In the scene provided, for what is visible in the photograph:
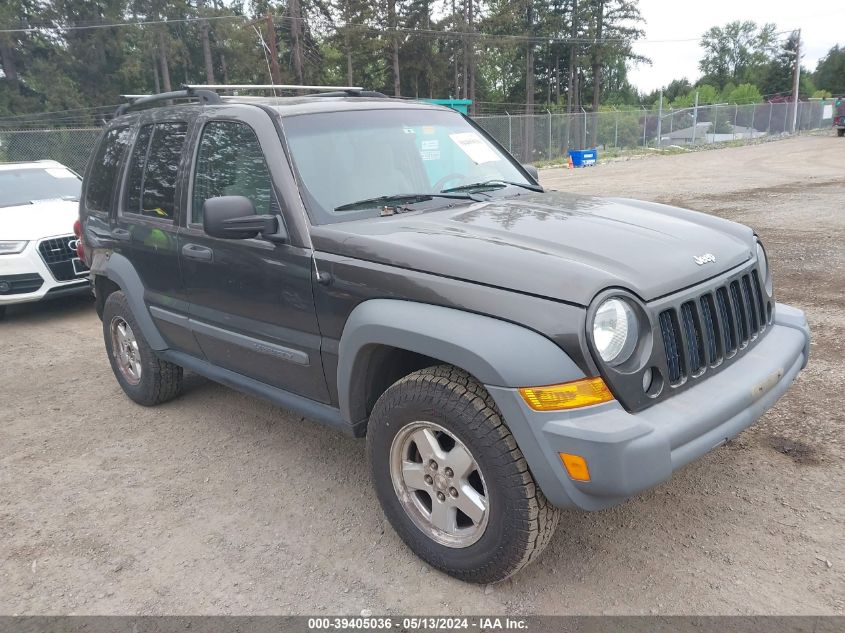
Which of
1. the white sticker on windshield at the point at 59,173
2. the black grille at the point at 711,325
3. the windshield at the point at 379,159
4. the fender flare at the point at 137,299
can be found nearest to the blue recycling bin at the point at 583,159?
the white sticker on windshield at the point at 59,173

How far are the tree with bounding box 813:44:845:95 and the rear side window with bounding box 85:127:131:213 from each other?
91547 mm

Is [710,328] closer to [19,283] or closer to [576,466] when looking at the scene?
[576,466]

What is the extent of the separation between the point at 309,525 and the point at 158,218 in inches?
80.7

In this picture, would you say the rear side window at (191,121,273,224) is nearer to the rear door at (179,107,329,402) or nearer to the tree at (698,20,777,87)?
A: the rear door at (179,107,329,402)

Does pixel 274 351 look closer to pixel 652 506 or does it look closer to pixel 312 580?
pixel 312 580

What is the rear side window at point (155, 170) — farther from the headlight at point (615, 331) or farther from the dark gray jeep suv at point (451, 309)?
the headlight at point (615, 331)

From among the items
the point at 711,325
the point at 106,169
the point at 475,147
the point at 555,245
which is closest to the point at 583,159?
the point at 475,147

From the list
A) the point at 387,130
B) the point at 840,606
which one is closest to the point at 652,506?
the point at 840,606

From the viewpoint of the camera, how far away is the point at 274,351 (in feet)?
10.8

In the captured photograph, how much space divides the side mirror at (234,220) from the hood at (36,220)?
4.92 m

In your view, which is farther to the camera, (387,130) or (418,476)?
(387,130)

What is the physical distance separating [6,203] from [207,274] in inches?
223

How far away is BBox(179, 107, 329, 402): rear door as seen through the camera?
3.11m

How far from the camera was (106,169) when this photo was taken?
183 inches
